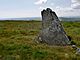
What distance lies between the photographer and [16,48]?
2197 cm

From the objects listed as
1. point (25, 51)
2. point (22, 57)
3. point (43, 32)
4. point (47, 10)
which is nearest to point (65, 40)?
point (43, 32)

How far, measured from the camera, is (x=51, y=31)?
26406mm

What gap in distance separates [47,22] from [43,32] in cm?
138

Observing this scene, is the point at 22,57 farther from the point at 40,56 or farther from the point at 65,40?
the point at 65,40

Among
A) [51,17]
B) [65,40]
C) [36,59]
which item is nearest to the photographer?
[36,59]

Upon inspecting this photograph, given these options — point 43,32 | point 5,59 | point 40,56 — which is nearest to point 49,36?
point 43,32

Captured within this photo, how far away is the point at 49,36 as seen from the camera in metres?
26.3

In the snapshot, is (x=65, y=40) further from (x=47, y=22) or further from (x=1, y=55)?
(x=1, y=55)

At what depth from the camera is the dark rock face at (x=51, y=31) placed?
25.8m

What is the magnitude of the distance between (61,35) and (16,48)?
6523 mm

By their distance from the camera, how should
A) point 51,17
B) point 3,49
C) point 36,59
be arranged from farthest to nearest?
point 51,17
point 3,49
point 36,59

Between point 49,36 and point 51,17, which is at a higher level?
point 51,17

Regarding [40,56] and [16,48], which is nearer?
[40,56]

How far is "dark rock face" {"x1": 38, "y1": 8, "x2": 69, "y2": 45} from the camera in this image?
2583 cm
